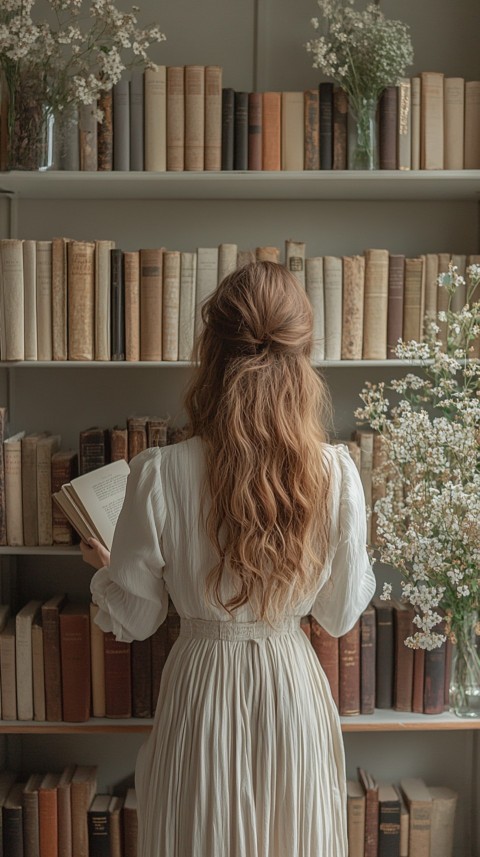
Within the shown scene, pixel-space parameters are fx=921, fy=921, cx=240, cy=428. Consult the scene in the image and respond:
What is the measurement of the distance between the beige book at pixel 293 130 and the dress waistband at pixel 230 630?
1077 mm

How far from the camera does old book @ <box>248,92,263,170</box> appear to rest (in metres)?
2.17

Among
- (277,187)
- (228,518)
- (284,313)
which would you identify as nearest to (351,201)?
(277,187)

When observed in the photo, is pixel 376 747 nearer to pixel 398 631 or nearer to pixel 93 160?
pixel 398 631

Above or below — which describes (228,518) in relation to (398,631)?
above

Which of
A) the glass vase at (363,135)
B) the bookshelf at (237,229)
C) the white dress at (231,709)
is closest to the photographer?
the white dress at (231,709)

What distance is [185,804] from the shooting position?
5.68 ft

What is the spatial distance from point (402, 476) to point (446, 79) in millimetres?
949

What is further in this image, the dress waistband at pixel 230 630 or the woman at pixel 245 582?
the dress waistband at pixel 230 630

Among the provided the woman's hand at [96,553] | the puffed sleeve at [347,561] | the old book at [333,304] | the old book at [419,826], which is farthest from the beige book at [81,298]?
the old book at [419,826]

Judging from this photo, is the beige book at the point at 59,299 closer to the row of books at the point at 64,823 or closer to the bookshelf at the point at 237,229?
the bookshelf at the point at 237,229

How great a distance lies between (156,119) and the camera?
216 cm

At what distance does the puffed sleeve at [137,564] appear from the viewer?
162 centimetres

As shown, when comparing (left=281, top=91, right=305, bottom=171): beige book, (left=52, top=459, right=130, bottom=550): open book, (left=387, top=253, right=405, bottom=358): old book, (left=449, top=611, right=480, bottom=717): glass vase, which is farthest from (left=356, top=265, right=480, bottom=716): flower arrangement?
(left=52, top=459, right=130, bottom=550): open book

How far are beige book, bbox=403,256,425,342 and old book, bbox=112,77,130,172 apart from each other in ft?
2.34
